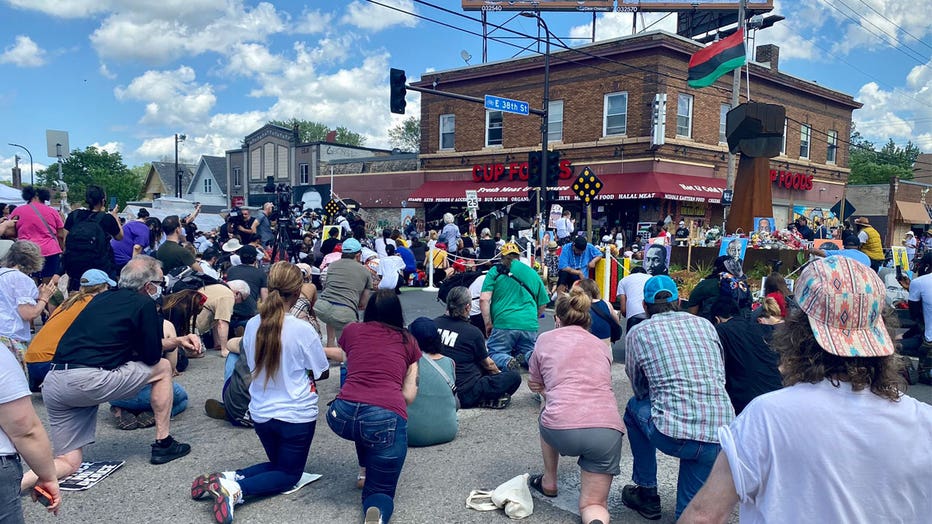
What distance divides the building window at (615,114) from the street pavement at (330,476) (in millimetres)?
20691

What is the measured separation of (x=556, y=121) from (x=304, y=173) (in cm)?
2578

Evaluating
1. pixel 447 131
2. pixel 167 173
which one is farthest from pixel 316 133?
pixel 447 131

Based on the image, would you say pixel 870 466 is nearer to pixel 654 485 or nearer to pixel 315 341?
pixel 654 485

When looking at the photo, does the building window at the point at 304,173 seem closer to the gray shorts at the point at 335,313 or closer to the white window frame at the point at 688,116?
the white window frame at the point at 688,116

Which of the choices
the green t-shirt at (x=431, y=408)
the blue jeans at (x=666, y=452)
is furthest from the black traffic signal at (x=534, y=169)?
the blue jeans at (x=666, y=452)

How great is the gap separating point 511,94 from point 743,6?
10.4m

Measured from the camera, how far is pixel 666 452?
3.81m

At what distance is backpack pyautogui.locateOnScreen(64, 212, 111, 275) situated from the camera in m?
8.47

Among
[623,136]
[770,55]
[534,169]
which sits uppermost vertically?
[770,55]

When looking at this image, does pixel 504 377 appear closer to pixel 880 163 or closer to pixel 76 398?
pixel 76 398

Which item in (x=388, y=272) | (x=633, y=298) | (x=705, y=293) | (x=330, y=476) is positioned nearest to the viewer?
(x=330, y=476)

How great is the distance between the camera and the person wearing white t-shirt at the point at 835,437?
1.76 m

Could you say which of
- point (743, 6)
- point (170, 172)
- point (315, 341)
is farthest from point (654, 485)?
point (170, 172)

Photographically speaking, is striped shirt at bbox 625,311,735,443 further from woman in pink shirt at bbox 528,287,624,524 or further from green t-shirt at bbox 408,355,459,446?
green t-shirt at bbox 408,355,459,446
